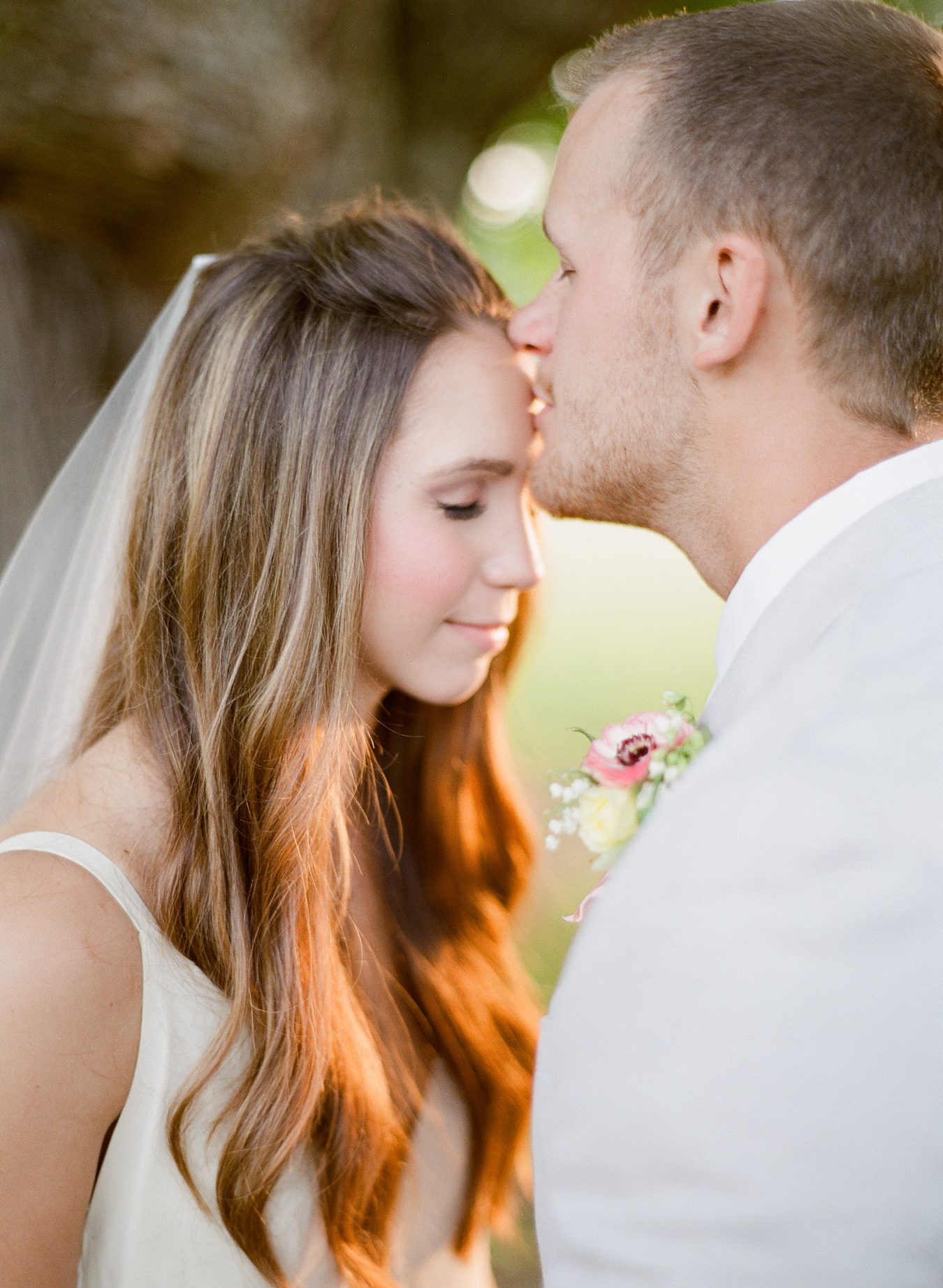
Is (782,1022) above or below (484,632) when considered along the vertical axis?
below

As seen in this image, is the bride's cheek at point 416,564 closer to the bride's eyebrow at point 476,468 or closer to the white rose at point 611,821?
the bride's eyebrow at point 476,468

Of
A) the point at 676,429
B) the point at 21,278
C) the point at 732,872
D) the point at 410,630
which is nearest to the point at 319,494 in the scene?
the point at 410,630

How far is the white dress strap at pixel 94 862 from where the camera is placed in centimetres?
174

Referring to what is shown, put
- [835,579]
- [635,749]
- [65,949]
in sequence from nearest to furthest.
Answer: [835,579] < [65,949] < [635,749]

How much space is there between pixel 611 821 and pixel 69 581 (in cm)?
136

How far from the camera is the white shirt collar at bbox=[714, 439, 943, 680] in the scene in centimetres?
158

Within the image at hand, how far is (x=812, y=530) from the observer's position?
1695 mm

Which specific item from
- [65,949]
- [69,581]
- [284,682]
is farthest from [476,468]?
[65,949]

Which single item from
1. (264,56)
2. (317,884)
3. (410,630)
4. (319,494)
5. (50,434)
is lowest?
(317,884)

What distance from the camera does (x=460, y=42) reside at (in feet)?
8.67

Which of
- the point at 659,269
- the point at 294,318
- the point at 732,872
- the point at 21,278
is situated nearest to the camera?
the point at 732,872

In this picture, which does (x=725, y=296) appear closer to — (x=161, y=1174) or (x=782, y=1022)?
(x=782, y=1022)

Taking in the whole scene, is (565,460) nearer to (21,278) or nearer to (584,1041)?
(584,1041)

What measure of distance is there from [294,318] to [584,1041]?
148 centimetres
